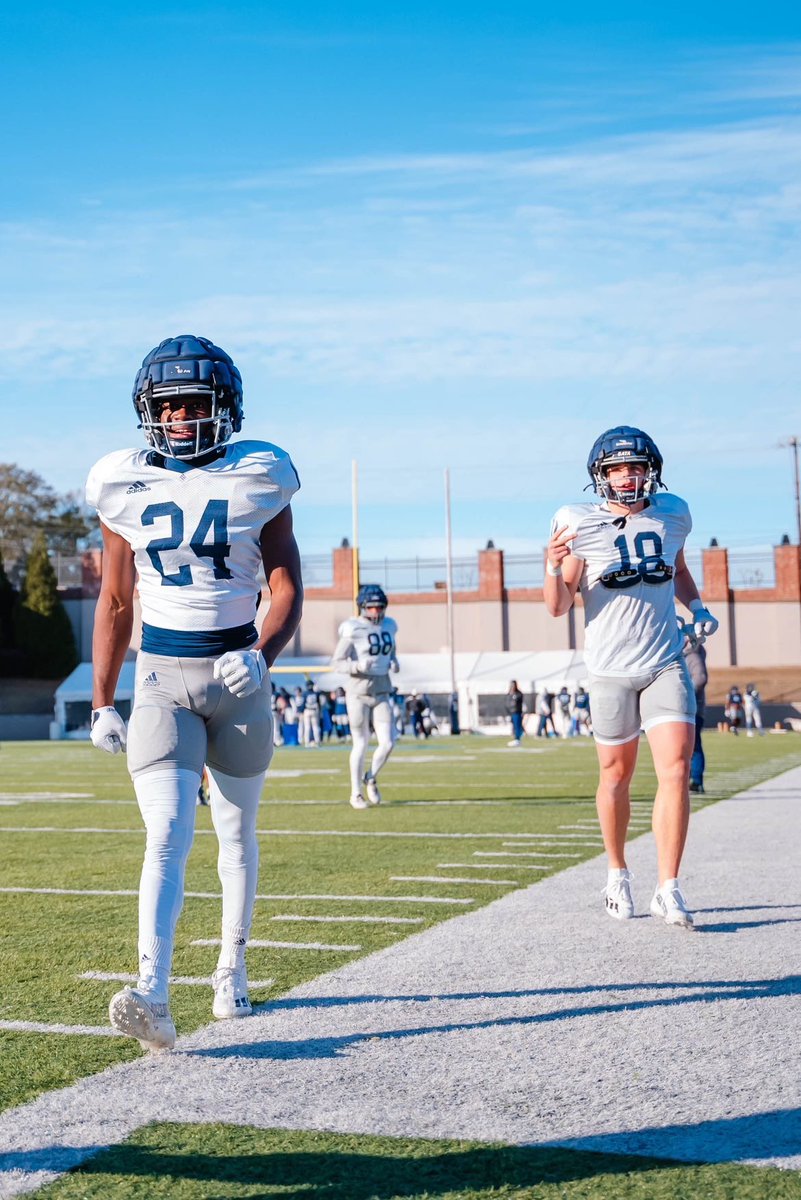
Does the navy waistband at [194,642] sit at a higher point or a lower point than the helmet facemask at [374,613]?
lower

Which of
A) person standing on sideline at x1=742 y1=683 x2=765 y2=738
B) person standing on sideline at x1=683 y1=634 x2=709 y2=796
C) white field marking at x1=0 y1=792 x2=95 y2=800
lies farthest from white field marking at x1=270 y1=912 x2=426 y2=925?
person standing on sideline at x1=742 y1=683 x2=765 y2=738

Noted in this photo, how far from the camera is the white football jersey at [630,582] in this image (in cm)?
575

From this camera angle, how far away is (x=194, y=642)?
3.90 m

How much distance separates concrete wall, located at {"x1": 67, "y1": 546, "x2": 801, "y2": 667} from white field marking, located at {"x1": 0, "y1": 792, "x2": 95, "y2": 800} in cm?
3805

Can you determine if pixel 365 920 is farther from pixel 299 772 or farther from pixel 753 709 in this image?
pixel 753 709

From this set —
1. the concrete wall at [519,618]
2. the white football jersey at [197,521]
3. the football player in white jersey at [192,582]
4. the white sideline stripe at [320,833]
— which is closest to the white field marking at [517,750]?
the white sideline stripe at [320,833]

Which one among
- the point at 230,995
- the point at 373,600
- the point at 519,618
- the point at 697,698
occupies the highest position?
the point at 519,618

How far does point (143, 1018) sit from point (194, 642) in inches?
41.6

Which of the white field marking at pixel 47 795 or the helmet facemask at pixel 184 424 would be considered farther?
the white field marking at pixel 47 795

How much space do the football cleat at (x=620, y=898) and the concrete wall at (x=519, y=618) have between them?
46313 mm

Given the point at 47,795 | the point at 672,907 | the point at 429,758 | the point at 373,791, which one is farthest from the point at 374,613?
the point at 429,758

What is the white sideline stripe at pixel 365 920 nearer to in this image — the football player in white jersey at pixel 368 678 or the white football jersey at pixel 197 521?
the white football jersey at pixel 197 521

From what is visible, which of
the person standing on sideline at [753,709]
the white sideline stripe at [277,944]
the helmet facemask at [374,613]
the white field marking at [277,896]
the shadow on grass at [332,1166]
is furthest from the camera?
the person standing on sideline at [753,709]

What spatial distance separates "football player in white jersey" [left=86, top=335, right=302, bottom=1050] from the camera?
3.86m
